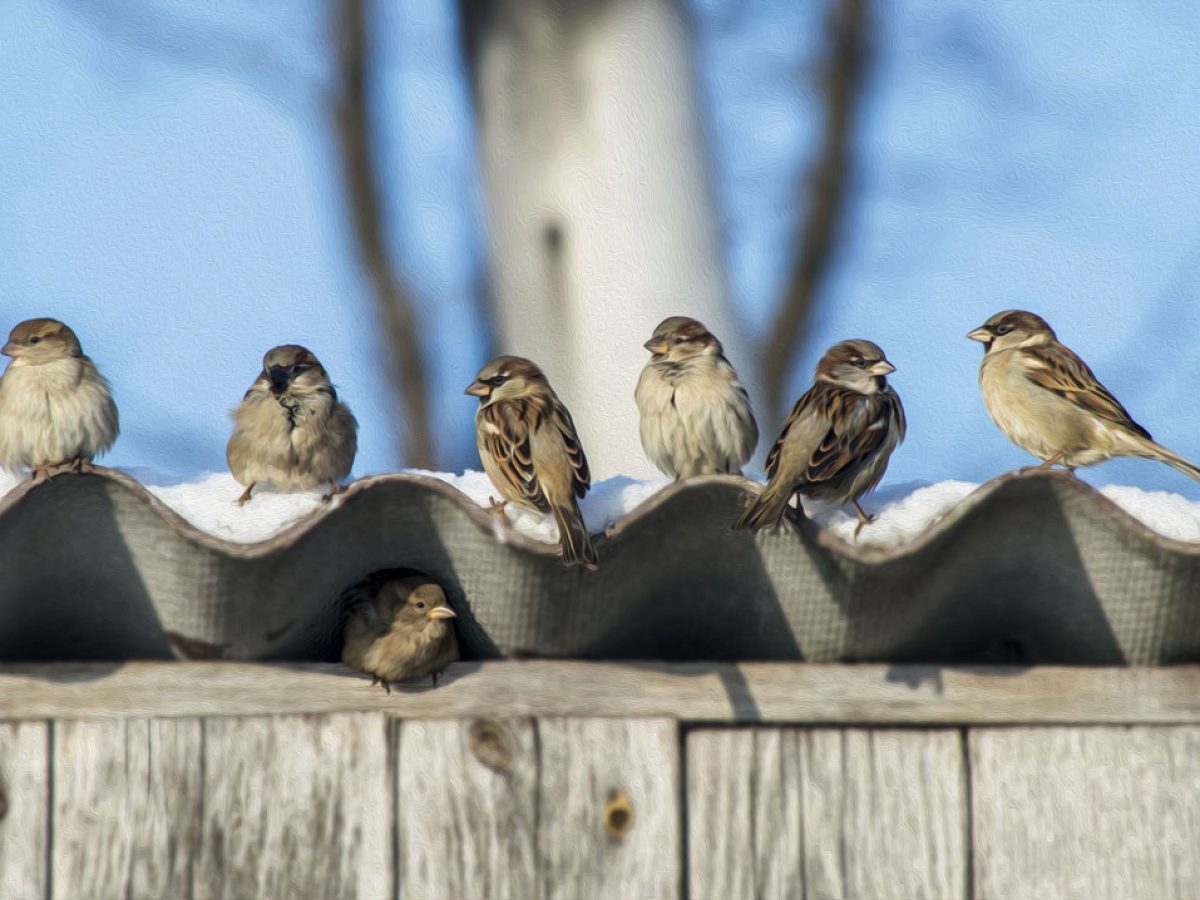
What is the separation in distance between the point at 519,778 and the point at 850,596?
625 millimetres

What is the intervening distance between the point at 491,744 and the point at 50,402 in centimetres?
131

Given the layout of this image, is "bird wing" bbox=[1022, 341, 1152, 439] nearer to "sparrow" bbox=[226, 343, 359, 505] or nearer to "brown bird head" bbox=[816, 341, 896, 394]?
"brown bird head" bbox=[816, 341, 896, 394]

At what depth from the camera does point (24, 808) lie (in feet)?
9.48

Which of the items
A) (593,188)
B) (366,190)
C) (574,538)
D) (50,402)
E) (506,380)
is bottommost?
(574,538)

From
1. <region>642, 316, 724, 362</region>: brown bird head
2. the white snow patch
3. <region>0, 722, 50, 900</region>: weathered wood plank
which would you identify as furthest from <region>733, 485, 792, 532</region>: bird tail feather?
<region>642, 316, 724, 362</region>: brown bird head

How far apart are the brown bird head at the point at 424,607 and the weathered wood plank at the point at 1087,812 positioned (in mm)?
931

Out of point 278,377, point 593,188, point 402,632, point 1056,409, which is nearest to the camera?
point 402,632

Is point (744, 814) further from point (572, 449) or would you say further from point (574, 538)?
point (572, 449)

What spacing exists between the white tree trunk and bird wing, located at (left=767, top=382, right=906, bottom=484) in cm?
146

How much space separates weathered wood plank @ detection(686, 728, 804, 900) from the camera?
116 inches

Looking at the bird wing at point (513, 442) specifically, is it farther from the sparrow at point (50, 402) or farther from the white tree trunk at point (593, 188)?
the white tree trunk at point (593, 188)

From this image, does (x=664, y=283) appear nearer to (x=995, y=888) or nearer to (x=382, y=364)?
(x=382, y=364)

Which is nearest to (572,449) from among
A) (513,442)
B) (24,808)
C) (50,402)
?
(513,442)

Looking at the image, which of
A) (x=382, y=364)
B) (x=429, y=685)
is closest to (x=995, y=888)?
(x=429, y=685)
